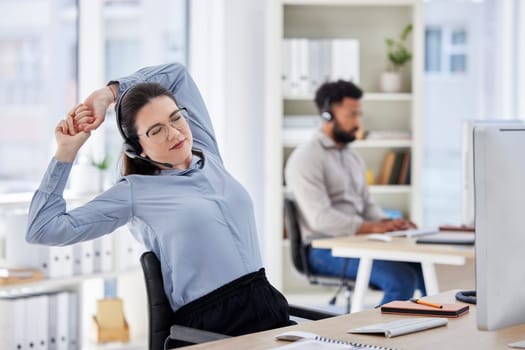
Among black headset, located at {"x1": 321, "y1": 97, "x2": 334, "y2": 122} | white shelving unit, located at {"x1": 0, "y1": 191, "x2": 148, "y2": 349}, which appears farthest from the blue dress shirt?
black headset, located at {"x1": 321, "y1": 97, "x2": 334, "y2": 122}

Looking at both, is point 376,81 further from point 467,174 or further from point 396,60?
point 467,174

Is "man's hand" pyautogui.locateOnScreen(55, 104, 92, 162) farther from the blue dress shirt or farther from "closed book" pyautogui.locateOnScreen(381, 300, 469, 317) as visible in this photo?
"closed book" pyautogui.locateOnScreen(381, 300, 469, 317)

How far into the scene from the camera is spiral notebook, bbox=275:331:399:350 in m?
1.92

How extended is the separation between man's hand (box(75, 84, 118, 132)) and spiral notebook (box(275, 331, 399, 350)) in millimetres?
944

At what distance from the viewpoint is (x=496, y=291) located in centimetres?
197

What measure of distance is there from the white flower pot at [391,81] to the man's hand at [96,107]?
3486 millimetres

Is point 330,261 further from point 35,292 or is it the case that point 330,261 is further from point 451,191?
point 451,191

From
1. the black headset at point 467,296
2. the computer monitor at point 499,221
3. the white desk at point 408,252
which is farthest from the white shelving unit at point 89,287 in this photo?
the computer monitor at point 499,221

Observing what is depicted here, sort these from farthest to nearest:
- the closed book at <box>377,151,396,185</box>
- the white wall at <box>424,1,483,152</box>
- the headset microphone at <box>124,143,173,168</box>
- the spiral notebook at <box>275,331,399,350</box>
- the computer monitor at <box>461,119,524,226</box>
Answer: the white wall at <box>424,1,483,152</box>
the closed book at <box>377,151,396,185</box>
the computer monitor at <box>461,119,524,226</box>
the headset microphone at <box>124,143,173,168</box>
the spiral notebook at <box>275,331,399,350</box>

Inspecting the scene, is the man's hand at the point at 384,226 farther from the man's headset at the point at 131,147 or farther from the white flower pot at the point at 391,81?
the man's headset at the point at 131,147

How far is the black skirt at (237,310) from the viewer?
2553 mm

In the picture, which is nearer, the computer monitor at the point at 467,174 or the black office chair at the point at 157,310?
the black office chair at the point at 157,310

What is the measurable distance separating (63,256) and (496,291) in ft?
9.52

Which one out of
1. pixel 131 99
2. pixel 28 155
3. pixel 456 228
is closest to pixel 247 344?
pixel 131 99
